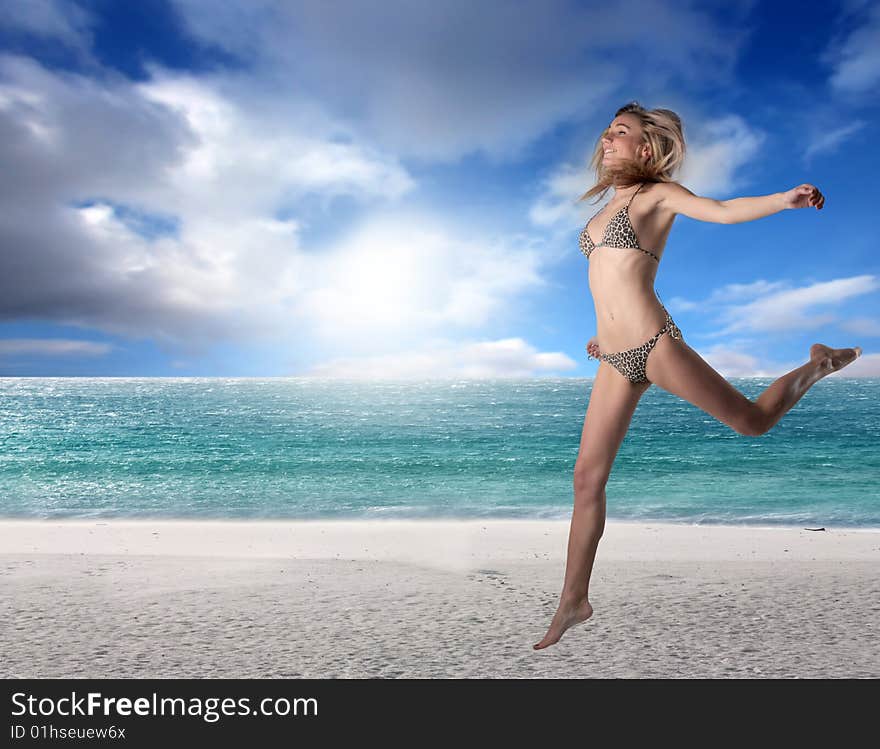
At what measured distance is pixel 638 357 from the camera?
288 cm

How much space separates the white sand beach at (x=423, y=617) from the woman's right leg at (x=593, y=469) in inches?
11.2

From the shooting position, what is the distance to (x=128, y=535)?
29.7 feet

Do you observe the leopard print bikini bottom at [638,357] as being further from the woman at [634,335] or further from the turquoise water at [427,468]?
the turquoise water at [427,468]

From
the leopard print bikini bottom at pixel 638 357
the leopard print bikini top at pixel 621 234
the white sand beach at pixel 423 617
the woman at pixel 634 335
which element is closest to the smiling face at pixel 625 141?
the woman at pixel 634 335

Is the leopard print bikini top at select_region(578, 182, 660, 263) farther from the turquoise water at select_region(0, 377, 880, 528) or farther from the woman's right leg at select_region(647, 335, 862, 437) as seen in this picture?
the turquoise water at select_region(0, 377, 880, 528)

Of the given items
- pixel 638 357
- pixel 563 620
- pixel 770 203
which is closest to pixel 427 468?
pixel 563 620

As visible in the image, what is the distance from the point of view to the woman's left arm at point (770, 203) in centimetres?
239

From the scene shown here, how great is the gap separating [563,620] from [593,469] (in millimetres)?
679

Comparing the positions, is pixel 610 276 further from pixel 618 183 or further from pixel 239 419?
pixel 239 419

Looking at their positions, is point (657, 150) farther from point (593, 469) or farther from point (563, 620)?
point (563, 620)

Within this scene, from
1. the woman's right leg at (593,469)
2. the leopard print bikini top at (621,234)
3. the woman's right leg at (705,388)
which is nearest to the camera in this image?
the woman's right leg at (705,388)

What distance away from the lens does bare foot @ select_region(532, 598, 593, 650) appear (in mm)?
3191

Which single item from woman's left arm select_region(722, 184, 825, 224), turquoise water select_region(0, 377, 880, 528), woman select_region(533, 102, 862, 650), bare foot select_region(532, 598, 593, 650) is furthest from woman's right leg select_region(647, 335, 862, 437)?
turquoise water select_region(0, 377, 880, 528)
